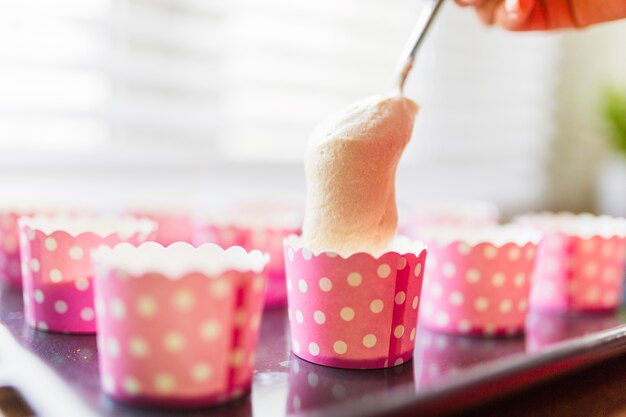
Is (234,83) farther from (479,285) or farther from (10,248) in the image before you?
(479,285)

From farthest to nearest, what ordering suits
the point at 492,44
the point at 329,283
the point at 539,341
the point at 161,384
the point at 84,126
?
the point at 492,44 → the point at 84,126 → the point at 539,341 → the point at 329,283 → the point at 161,384

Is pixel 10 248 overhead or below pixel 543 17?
below

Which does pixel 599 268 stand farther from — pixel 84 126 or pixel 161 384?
pixel 84 126

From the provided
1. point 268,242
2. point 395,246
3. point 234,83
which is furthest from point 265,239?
point 234,83

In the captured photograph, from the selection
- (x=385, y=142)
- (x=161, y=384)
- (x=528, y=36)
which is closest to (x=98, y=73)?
(x=385, y=142)

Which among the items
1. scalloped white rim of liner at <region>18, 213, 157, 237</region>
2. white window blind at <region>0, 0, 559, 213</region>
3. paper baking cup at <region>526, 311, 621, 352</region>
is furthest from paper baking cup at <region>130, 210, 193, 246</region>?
paper baking cup at <region>526, 311, 621, 352</region>

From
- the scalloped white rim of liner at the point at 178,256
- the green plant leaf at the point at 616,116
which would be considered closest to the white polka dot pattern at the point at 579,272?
the scalloped white rim of liner at the point at 178,256

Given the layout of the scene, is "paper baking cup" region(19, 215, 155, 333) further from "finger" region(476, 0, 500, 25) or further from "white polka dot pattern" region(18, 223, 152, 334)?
"finger" region(476, 0, 500, 25)
